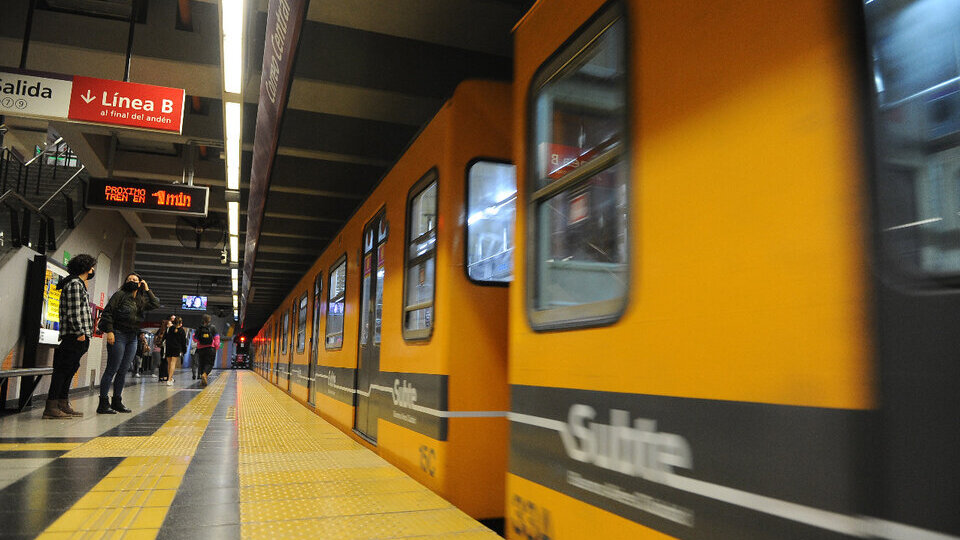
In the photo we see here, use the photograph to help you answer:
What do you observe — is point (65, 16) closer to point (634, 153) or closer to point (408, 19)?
point (408, 19)

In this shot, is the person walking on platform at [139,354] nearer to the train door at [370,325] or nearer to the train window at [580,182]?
the train door at [370,325]

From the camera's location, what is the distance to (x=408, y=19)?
3.55 m

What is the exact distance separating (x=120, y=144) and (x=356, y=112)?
22.7 feet

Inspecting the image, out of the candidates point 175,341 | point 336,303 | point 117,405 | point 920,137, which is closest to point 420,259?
point 920,137

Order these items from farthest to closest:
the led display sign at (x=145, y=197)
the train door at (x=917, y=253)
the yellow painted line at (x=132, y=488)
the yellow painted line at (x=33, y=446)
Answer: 1. the led display sign at (x=145, y=197)
2. the yellow painted line at (x=33, y=446)
3. the yellow painted line at (x=132, y=488)
4. the train door at (x=917, y=253)

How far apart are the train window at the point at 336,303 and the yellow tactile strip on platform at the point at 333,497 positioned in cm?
169

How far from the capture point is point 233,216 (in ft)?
33.7

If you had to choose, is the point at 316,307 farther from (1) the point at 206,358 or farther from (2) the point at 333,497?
(1) the point at 206,358

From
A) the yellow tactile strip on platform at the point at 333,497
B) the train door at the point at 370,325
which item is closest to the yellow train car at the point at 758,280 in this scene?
the yellow tactile strip on platform at the point at 333,497

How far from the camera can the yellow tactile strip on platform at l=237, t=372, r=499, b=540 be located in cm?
267

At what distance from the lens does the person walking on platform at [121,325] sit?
659 cm

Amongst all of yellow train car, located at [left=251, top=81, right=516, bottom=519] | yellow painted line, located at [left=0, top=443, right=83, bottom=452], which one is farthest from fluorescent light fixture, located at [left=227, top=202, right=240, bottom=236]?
yellow train car, located at [left=251, top=81, right=516, bottom=519]

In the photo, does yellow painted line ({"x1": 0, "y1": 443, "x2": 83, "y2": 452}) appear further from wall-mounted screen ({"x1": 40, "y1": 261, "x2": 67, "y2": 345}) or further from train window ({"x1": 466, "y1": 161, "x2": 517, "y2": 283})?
wall-mounted screen ({"x1": 40, "y1": 261, "x2": 67, "y2": 345})

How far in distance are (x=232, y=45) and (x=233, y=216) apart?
618cm
